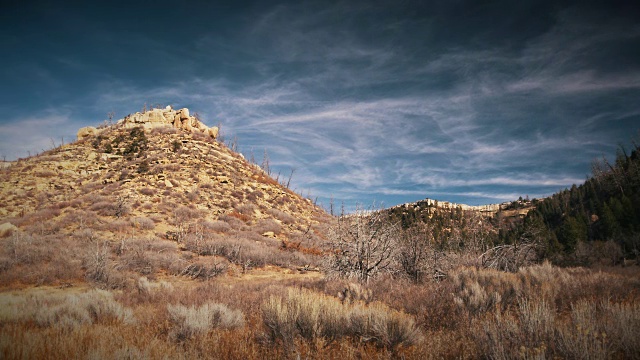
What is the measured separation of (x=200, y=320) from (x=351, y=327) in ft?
9.89

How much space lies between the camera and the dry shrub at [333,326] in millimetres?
4992

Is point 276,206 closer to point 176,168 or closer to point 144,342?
point 176,168

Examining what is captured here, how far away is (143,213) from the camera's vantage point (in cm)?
2589

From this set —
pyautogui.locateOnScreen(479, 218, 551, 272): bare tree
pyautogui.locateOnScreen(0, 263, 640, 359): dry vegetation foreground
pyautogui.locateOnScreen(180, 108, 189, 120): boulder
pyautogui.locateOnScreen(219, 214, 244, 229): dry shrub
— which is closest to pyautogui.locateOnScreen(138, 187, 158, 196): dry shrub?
pyautogui.locateOnScreen(219, 214, 244, 229): dry shrub

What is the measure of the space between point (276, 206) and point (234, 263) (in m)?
19.3

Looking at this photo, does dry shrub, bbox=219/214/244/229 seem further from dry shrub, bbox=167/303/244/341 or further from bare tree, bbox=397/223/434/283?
dry shrub, bbox=167/303/244/341

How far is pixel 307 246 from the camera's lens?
28406 mm

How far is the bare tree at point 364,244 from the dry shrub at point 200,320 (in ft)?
21.6

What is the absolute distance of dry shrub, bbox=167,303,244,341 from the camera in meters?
5.70

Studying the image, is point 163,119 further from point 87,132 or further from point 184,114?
point 87,132

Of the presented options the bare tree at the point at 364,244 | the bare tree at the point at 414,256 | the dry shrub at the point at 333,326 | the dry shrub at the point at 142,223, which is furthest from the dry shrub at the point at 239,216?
the dry shrub at the point at 333,326

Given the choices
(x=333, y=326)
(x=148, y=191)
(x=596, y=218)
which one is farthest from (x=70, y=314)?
(x=596, y=218)

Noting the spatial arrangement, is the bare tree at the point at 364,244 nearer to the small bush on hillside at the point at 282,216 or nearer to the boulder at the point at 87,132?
the small bush on hillside at the point at 282,216

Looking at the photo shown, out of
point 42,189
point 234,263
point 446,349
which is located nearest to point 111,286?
point 234,263
